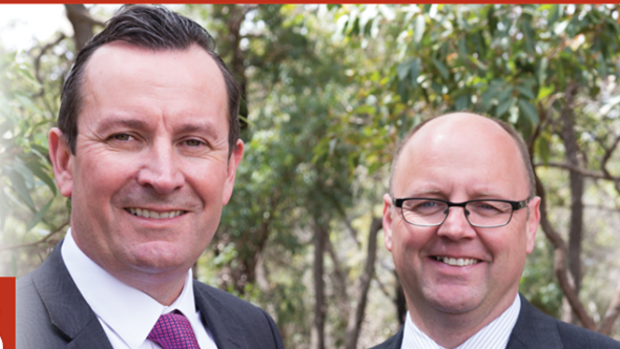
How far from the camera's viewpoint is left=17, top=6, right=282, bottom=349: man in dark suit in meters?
1.59

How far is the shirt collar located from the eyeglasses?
93 cm

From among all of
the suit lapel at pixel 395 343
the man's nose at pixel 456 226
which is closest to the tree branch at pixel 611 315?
the suit lapel at pixel 395 343

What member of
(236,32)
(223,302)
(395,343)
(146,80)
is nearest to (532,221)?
(395,343)

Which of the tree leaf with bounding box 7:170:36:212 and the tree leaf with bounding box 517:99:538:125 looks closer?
the tree leaf with bounding box 7:170:36:212

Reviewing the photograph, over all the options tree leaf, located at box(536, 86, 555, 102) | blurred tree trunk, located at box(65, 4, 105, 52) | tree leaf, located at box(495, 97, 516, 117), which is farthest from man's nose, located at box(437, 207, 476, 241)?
blurred tree trunk, located at box(65, 4, 105, 52)

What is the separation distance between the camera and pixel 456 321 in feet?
6.38

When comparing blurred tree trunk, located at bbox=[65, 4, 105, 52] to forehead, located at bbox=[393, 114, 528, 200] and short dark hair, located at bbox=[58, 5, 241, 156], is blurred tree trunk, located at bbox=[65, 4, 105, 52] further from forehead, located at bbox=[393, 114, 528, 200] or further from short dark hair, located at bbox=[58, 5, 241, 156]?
forehead, located at bbox=[393, 114, 528, 200]

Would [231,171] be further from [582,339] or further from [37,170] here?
[582,339]

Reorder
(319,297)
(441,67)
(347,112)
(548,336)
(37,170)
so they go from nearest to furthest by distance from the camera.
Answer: (548,336) < (37,170) < (441,67) < (347,112) < (319,297)

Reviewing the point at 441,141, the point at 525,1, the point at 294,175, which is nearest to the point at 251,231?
the point at 294,175

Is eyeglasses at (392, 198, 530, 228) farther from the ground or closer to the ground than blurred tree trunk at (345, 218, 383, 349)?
farther from the ground

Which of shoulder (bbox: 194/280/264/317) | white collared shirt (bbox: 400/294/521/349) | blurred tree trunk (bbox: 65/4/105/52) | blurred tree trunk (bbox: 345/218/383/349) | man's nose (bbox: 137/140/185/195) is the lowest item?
blurred tree trunk (bbox: 345/218/383/349)

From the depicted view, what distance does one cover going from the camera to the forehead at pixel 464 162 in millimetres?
1894

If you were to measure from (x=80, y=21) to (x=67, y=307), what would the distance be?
98.2 inches
